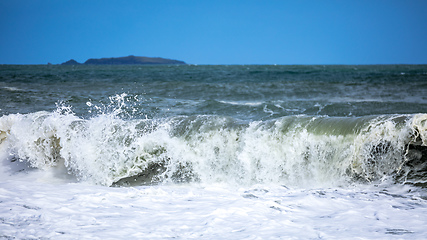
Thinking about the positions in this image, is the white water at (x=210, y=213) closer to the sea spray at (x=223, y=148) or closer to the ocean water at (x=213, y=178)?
the ocean water at (x=213, y=178)

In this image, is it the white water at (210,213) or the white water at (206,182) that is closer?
the white water at (210,213)

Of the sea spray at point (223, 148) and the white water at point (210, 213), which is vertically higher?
the sea spray at point (223, 148)

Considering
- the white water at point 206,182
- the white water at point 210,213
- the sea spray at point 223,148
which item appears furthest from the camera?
the sea spray at point 223,148

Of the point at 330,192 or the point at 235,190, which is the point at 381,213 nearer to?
the point at 330,192

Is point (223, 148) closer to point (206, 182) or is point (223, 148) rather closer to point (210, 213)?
point (206, 182)

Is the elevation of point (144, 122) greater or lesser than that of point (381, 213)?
greater

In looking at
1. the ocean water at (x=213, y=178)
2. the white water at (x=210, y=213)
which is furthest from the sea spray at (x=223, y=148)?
the white water at (x=210, y=213)

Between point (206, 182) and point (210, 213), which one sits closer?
point (210, 213)

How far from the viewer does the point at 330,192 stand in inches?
166

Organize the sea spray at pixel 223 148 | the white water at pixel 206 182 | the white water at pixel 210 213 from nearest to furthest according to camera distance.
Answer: the white water at pixel 210 213
the white water at pixel 206 182
the sea spray at pixel 223 148

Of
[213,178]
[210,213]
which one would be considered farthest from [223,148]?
[210,213]

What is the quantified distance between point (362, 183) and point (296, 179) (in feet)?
2.74

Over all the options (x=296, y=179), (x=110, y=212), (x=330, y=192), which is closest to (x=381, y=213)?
(x=330, y=192)

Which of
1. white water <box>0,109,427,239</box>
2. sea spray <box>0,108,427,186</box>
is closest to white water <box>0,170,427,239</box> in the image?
white water <box>0,109,427,239</box>
